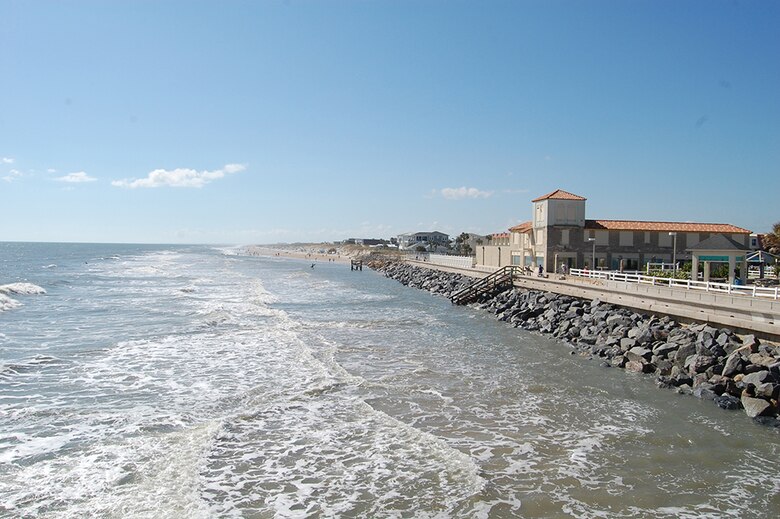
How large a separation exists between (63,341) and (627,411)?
20.5 m

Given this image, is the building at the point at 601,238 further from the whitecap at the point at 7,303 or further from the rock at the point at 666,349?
the whitecap at the point at 7,303

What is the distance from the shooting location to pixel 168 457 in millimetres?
10148

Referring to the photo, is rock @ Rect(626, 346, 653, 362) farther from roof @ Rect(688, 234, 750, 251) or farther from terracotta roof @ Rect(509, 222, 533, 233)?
terracotta roof @ Rect(509, 222, 533, 233)

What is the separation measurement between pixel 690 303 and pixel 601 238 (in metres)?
22.1

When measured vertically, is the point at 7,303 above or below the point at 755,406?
below

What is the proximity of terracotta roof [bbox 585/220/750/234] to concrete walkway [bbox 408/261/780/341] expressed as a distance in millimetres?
11772

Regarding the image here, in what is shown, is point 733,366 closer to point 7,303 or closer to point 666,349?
point 666,349

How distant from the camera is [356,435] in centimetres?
1147

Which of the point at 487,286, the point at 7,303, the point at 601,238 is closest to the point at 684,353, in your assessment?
the point at 487,286

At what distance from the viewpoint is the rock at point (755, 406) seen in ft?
41.6

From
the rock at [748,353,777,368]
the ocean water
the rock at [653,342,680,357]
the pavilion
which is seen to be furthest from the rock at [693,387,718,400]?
the pavilion

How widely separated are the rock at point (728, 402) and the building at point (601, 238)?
27.9m

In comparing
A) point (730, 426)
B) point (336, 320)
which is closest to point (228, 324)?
point (336, 320)

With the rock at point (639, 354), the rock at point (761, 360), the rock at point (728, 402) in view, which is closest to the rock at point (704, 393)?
the rock at point (728, 402)
